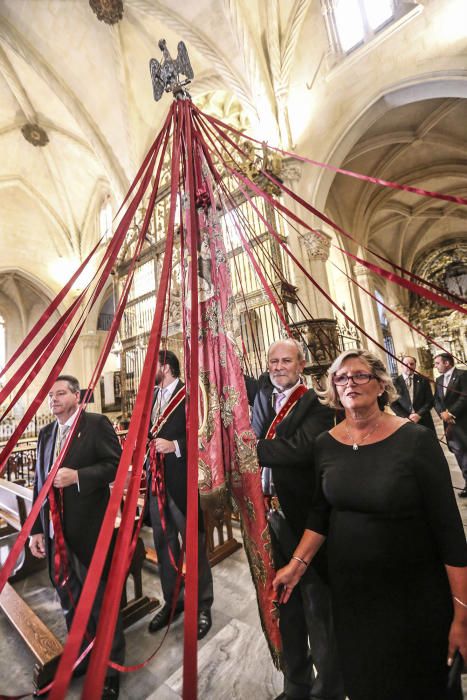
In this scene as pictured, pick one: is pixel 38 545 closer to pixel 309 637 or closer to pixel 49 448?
pixel 49 448

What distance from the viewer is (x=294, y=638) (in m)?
1.50

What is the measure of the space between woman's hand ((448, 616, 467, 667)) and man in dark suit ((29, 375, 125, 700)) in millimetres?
1567

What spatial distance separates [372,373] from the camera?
1.27 meters

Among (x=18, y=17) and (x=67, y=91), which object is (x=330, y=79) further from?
(x=18, y=17)

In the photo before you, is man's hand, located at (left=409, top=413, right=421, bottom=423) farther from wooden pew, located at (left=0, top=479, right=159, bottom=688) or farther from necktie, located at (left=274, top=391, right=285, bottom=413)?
wooden pew, located at (left=0, top=479, right=159, bottom=688)

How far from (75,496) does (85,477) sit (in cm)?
16

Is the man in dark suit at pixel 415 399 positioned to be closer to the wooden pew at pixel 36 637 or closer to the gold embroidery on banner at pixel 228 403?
the gold embroidery on banner at pixel 228 403

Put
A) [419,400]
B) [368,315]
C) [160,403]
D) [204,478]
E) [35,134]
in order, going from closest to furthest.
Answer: [204,478] < [160,403] < [419,400] < [368,315] < [35,134]

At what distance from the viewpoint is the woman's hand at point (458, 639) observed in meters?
1.03

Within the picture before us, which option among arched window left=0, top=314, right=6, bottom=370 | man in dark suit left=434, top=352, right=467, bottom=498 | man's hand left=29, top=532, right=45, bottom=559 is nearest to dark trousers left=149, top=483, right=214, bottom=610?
man's hand left=29, top=532, right=45, bottom=559

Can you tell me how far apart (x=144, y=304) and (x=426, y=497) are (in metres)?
7.89

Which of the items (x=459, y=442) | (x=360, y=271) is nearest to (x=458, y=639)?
(x=459, y=442)

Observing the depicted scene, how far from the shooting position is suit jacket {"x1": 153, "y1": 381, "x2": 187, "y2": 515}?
2.19m

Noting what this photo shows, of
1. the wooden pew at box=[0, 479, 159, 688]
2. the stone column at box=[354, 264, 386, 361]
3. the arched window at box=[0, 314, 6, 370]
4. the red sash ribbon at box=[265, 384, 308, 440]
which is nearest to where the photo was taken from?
the red sash ribbon at box=[265, 384, 308, 440]
